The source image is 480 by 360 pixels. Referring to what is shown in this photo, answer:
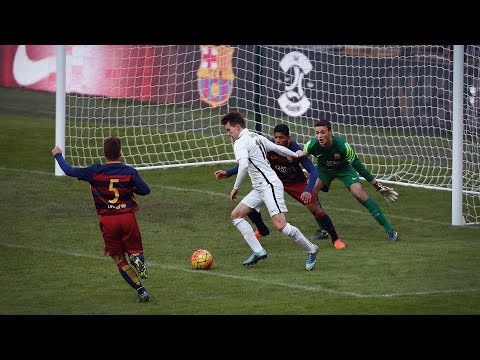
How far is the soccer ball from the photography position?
13.0 meters

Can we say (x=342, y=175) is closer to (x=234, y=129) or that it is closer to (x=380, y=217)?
(x=380, y=217)

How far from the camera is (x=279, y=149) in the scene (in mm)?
13352

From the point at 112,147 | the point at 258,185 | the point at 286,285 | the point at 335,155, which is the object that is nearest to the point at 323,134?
the point at 335,155

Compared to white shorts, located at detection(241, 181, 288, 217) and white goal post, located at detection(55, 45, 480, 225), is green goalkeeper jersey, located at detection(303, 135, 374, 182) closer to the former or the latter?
white shorts, located at detection(241, 181, 288, 217)

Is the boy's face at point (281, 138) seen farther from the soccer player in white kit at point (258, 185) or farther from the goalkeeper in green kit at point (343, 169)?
the goalkeeper in green kit at point (343, 169)

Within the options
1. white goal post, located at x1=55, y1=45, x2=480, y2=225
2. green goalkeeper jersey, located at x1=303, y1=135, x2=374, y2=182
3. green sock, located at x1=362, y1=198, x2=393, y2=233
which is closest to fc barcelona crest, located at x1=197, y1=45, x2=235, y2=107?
white goal post, located at x1=55, y1=45, x2=480, y2=225

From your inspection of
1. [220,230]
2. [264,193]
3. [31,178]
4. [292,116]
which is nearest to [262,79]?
[292,116]

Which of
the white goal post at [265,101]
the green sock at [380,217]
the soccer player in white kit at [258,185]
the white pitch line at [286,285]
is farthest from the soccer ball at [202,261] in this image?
the white goal post at [265,101]

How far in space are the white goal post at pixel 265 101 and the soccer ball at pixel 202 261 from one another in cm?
680

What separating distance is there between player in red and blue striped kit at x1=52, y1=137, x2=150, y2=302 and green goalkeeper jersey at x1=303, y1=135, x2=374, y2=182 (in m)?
4.28

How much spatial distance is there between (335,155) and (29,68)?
15.2 m

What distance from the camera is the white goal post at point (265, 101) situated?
2069cm

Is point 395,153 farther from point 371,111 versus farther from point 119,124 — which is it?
point 119,124
